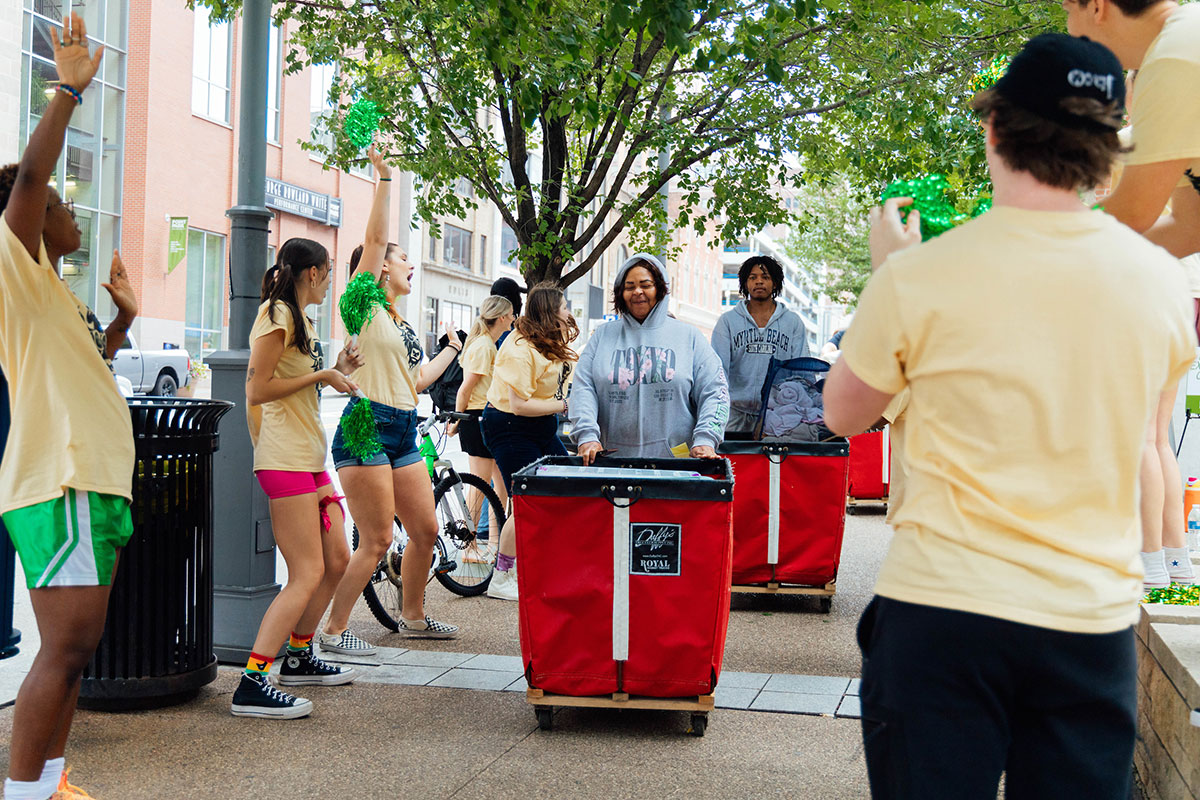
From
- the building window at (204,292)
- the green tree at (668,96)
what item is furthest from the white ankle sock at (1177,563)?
the building window at (204,292)

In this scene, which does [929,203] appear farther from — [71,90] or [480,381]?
[480,381]

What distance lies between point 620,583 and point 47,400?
6.87 ft

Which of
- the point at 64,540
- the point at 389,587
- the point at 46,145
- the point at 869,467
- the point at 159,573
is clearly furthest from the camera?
the point at 869,467

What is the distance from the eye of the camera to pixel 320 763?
403 cm

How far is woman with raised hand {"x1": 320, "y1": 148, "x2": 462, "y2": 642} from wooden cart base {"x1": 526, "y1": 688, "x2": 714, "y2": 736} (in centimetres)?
135

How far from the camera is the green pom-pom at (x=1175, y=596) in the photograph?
384 cm

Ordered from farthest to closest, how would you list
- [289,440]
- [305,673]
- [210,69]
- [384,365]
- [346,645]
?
[210,69] < [346,645] < [384,365] < [305,673] < [289,440]

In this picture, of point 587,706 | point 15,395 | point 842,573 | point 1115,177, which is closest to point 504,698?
point 587,706

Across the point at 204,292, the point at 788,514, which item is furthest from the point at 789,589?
the point at 204,292

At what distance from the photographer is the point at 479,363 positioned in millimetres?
7914

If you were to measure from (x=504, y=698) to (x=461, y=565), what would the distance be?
2.51 meters

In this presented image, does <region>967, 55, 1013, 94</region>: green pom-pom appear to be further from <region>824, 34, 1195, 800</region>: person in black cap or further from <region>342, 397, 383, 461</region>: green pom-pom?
<region>824, 34, 1195, 800</region>: person in black cap

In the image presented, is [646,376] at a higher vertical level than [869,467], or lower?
higher

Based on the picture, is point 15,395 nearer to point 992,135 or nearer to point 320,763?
point 320,763
